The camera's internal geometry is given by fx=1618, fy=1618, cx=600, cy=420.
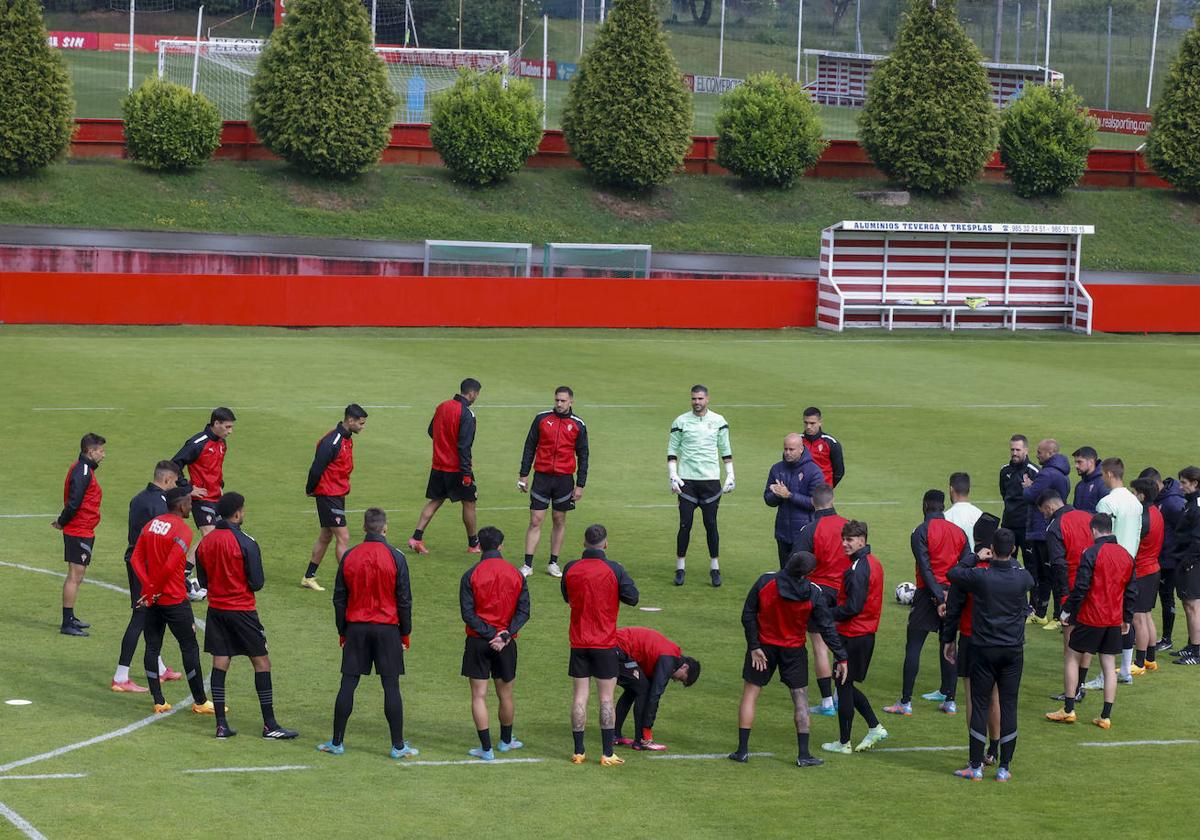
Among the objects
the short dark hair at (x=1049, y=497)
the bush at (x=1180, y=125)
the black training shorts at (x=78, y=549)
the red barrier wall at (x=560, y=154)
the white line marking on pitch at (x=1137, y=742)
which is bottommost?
the white line marking on pitch at (x=1137, y=742)

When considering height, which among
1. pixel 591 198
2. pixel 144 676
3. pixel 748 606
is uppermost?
pixel 591 198

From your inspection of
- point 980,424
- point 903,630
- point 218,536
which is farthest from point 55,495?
point 980,424

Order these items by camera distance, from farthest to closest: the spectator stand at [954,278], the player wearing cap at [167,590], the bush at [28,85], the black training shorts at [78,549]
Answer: the bush at [28,85], the spectator stand at [954,278], the black training shorts at [78,549], the player wearing cap at [167,590]

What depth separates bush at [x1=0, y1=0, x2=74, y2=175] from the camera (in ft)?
165

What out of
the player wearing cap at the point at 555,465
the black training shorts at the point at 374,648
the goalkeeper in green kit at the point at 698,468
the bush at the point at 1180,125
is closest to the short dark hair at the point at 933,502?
the goalkeeper in green kit at the point at 698,468

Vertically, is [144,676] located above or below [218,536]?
below

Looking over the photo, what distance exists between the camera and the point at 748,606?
12.7m

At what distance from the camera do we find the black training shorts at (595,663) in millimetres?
12680

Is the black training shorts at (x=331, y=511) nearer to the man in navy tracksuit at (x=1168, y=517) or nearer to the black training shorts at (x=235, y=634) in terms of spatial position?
the black training shorts at (x=235, y=634)

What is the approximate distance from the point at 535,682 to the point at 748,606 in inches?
117

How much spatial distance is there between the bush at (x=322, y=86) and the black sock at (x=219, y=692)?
42979 millimetres

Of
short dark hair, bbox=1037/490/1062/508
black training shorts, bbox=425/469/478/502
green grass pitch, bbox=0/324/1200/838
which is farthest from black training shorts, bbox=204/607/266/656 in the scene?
short dark hair, bbox=1037/490/1062/508

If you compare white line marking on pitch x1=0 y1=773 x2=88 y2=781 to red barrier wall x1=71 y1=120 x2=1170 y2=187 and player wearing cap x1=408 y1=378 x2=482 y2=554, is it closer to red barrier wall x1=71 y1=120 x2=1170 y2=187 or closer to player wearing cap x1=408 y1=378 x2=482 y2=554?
player wearing cap x1=408 y1=378 x2=482 y2=554

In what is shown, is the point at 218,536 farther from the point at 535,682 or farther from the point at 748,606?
the point at 748,606
